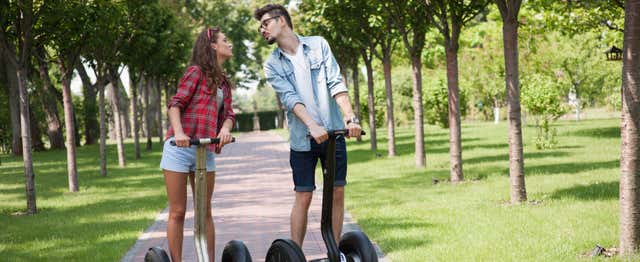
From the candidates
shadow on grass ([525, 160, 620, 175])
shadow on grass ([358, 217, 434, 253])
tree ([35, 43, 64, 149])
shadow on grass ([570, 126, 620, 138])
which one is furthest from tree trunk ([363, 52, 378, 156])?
tree ([35, 43, 64, 149])

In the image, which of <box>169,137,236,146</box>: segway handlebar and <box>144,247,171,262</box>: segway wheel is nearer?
<box>169,137,236,146</box>: segway handlebar

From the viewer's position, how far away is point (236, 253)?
4.68 metres

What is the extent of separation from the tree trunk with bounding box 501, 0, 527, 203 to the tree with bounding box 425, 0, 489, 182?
2241mm

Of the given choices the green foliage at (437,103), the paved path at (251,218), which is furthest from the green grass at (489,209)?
the green foliage at (437,103)

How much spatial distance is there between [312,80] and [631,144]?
2.63m

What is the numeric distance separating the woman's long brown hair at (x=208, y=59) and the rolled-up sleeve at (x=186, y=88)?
5 cm

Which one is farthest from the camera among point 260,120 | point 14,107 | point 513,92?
point 260,120

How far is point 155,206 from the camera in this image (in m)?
10.5

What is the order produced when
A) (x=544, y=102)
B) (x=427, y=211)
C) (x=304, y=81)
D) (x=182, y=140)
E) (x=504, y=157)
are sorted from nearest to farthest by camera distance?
(x=182, y=140), (x=304, y=81), (x=427, y=211), (x=504, y=157), (x=544, y=102)

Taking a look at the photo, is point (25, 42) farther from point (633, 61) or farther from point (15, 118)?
point (15, 118)

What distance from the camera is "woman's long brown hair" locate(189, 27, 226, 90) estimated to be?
4582 mm

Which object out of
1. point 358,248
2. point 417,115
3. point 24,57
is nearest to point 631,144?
point 358,248

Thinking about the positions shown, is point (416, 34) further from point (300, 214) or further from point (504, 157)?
point (300, 214)

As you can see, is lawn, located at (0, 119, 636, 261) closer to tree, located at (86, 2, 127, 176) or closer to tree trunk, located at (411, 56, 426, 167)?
tree trunk, located at (411, 56, 426, 167)
